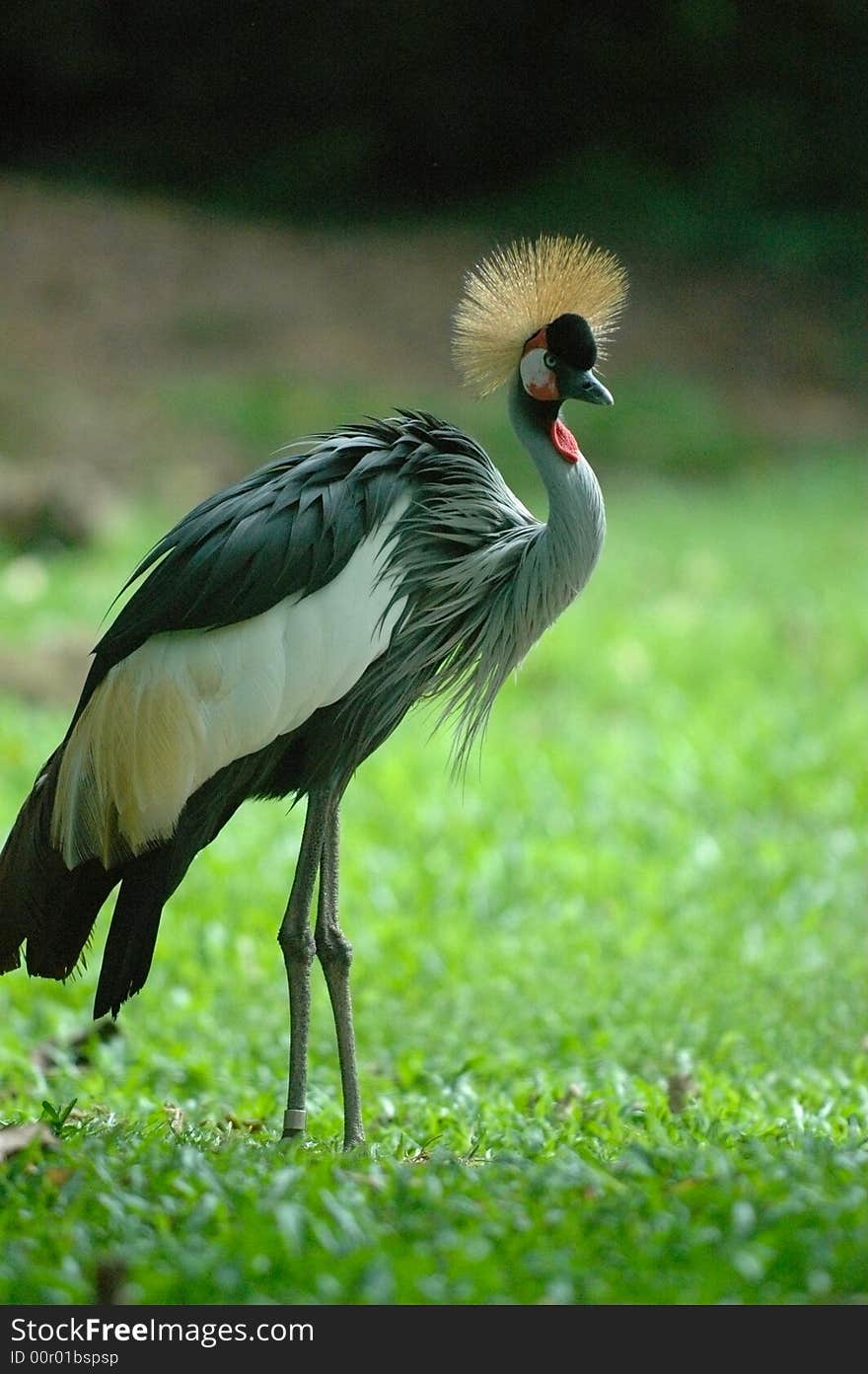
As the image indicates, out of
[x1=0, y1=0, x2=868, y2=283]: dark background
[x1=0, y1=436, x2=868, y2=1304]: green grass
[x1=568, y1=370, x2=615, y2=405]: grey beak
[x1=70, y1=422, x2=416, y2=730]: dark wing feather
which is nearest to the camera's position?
[x1=0, y1=436, x2=868, y2=1304]: green grass

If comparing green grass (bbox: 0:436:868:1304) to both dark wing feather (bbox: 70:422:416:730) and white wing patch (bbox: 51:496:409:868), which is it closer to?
white wing patch (bbox: 51:496:409:868)

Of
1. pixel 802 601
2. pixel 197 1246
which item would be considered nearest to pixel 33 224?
pixel 802 601

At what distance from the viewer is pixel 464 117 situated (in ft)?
55.0

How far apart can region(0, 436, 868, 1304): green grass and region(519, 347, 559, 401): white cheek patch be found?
4.60 ft

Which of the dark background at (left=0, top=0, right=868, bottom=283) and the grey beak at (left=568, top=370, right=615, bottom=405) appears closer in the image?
the grey beak at (left=568, top=370, right=615, bottom=405)

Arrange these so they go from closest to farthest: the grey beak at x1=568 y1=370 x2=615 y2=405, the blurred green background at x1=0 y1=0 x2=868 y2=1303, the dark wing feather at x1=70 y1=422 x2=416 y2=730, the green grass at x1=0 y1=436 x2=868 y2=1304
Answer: the green grass at x1=0 y1=436 x2=868 y2=1304
the blurred green background at x1=0 y1=0 x2=868 y2=1303
the dark wing feather at x1=70 y1=422 x2=416 y2=730
the grey beak at x1=568 y1=370 x2=615 y2=405

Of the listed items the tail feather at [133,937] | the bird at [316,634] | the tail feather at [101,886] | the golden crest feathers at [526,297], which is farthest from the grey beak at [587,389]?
the tail feather at [133,937]

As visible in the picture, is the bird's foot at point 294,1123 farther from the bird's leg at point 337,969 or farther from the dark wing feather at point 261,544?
the dark wing feather at point 261,544

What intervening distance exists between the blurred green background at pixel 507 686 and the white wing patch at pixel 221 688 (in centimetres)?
63

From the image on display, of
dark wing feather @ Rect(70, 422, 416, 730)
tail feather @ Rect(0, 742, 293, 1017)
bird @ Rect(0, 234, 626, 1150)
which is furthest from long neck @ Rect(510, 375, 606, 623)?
tail feather @ Rect(0, 742, 293, 1017)

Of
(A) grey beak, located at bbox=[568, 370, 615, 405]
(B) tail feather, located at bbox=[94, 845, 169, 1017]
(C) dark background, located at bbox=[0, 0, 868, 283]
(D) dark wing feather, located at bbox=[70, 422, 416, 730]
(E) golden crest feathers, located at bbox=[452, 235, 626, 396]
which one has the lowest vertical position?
(B) tail feather, located at bbox=[94, 845, 169, 1017]

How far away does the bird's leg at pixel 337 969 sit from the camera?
3.27m

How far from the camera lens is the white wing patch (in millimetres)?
3127

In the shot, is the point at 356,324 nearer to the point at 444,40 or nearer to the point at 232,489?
the point at 444,40
